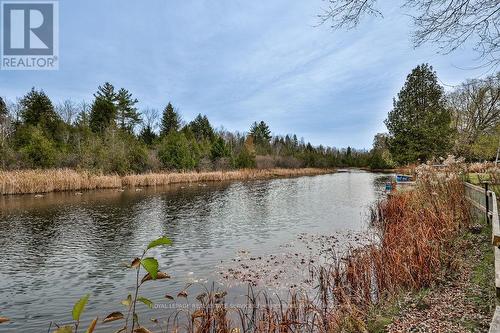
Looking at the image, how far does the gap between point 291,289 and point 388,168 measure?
64248mm

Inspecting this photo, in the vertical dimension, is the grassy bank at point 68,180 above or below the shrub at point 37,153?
below

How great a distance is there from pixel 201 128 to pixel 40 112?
24.2 metres

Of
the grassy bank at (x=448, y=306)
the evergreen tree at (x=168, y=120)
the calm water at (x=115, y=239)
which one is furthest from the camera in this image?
the evergreen tree at (x=168, y=120)

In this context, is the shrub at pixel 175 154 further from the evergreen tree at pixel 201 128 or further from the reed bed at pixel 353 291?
the reed bed at pixel 353 291

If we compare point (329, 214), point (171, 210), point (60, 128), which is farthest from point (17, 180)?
point (329, 214)

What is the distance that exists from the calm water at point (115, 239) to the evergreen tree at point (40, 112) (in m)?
19.7

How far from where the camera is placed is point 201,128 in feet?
182

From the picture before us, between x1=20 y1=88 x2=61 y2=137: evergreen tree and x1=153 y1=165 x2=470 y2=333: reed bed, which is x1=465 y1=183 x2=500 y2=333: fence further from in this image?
x1=20 y1=88 x2=61 y2=137: evergreen tree

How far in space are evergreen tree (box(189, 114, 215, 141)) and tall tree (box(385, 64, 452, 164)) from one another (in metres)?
29.5

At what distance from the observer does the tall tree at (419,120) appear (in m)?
30.5

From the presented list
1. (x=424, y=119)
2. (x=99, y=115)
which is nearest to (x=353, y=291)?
(x=424, y=119)

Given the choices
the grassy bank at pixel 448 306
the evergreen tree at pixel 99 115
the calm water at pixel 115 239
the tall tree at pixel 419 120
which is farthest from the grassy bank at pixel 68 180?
the grassy bank at pixel 448 306

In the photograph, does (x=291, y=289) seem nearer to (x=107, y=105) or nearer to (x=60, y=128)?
(x=60, y=128)

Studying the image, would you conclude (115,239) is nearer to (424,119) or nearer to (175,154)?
(175,154)
